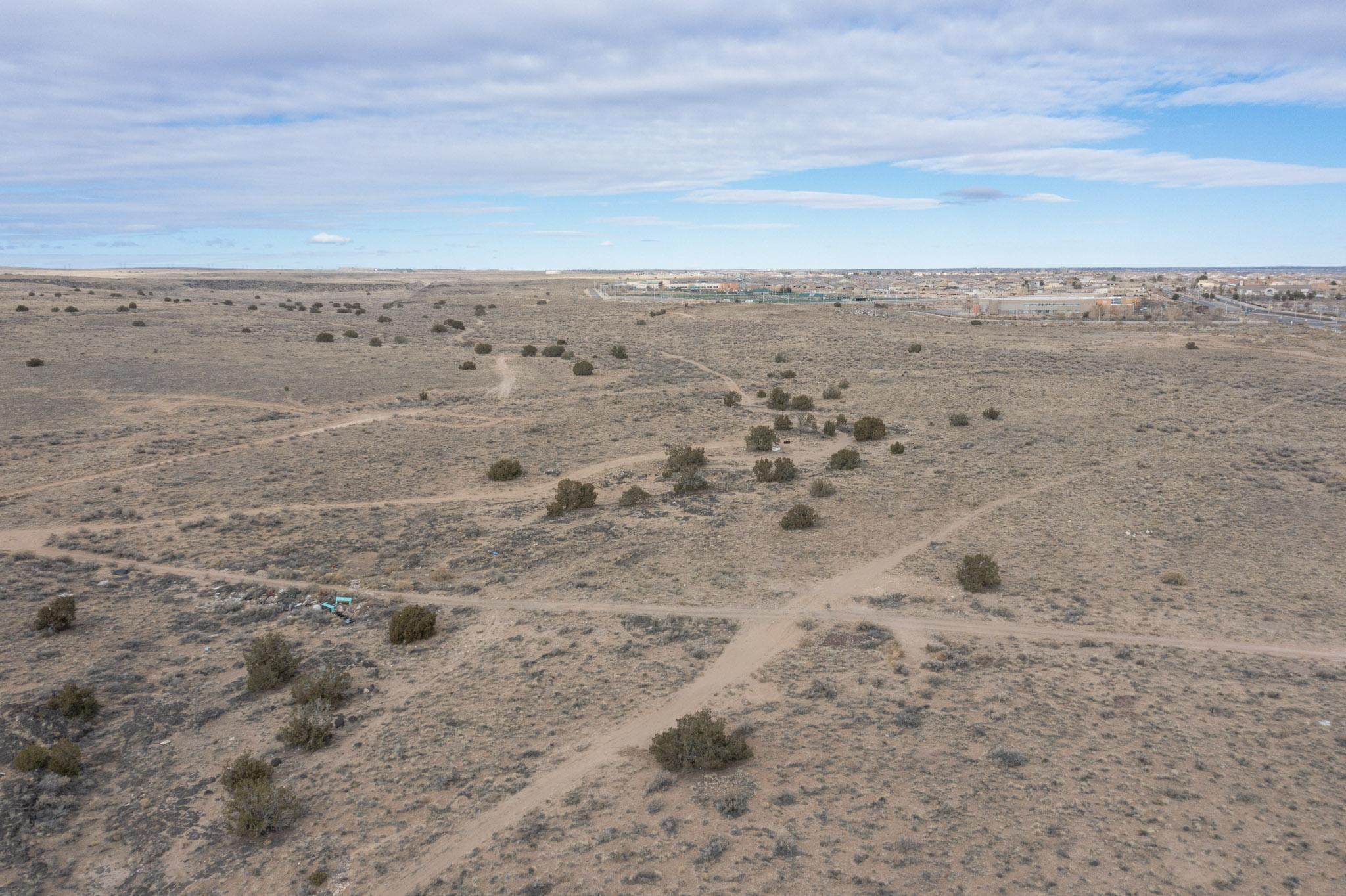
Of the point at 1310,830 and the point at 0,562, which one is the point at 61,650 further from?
the point at 1310,830

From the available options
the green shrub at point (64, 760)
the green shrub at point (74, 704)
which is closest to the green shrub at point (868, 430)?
the green shrub at point (74, 704)

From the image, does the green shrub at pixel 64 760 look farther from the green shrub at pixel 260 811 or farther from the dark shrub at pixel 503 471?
the dark shrub at pixel 503 471

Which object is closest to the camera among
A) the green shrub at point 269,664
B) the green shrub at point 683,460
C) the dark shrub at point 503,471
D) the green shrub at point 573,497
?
the green shrub at point 269,664

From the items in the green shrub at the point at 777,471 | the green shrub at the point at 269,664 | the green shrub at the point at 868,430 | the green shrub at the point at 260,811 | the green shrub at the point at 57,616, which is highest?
the green shrub at the point at 868,430

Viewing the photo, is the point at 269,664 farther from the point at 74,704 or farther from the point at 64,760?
the point at 64,760

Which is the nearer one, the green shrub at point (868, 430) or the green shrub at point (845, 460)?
the green shrub at point (845, 460)

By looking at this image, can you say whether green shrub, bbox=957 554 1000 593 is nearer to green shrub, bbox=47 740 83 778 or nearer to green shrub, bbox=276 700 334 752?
green shrub, bbox=276 700 334 752
